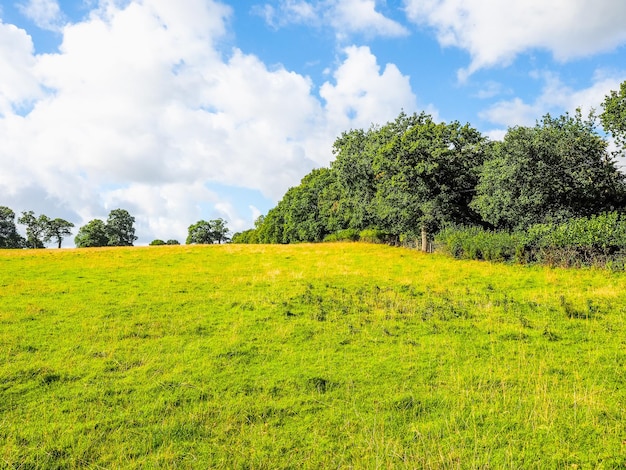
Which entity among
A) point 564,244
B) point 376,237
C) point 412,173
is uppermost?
point 412,173

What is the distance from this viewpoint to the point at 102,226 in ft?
323

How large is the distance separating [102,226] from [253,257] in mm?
76214

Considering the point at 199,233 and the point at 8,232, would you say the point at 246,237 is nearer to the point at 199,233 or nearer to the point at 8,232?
the point at 199,233

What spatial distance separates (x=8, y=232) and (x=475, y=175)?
A: 103 meters

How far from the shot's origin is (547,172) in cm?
3422

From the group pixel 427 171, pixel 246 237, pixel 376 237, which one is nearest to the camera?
pixel 427 171

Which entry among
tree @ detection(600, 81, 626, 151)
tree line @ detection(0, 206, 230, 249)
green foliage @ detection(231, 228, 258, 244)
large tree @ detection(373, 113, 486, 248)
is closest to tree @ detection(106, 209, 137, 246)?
tree line @ detection(0, 206, 230, 249)

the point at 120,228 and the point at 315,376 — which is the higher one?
the point at 120,228

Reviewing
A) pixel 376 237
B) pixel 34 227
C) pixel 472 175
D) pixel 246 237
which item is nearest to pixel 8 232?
pixel 34 227

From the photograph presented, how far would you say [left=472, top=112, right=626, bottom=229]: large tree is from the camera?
34375 mm

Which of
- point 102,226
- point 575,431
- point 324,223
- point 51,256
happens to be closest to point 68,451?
point 575,431

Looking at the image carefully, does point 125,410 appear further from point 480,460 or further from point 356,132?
point 356,132

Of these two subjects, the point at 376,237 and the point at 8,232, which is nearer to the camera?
the point at 376,237

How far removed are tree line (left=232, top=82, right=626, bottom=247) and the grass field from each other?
14.5 meters
